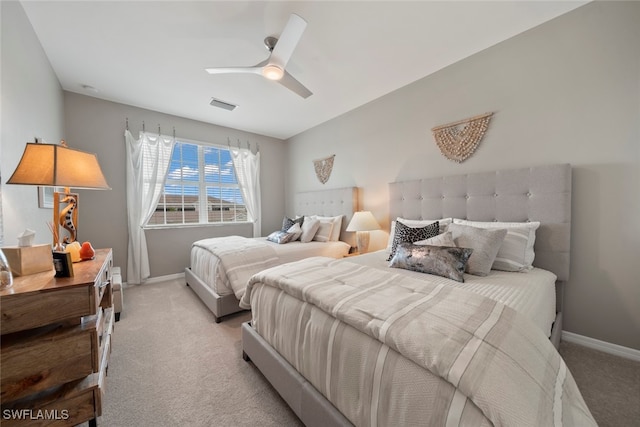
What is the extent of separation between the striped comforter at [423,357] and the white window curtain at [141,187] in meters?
3.31

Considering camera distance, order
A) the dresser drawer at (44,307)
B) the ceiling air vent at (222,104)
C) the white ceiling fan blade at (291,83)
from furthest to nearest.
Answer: the ceiling air vent at (222,104) < the white ceiling fan blade at (291,83) < the dresser drawer at (44,307)

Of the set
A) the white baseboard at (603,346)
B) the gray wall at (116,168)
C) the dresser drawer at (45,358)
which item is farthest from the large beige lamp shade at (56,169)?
the white baseboard at (603,346)

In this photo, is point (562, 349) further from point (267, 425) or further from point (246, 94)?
point (246, 94)

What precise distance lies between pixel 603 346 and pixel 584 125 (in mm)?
1756

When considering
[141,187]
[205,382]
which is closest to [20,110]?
[141,187]

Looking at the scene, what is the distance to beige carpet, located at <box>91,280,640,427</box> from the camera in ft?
4.38

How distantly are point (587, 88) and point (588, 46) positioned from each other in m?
0.32

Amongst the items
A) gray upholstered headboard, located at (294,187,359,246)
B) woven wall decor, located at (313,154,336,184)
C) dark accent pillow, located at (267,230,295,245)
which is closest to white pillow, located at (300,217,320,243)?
dark accent pillow, located at (267,230,295,245)

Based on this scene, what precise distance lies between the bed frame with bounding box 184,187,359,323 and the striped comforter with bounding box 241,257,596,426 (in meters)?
1.31

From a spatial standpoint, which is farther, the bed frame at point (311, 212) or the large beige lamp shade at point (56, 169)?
the bed frame at point (311, 212)

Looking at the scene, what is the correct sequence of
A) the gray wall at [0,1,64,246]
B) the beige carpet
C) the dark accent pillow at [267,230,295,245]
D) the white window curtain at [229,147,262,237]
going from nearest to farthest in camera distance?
the beige carpet → the gray wall at [0,1,64,246] → the dark accent pillow at [267,230,295,245] → the white window curtain at [229,147,262,237]

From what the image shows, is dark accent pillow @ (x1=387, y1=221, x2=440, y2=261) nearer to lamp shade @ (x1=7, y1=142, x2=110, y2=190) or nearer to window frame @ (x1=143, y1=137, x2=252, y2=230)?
lamp shade @ (x1=7, y1=142, x2=110, y2=190)

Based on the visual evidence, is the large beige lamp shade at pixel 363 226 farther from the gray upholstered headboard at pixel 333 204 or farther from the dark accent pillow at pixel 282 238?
the dark accent pillow at pixel 282 238

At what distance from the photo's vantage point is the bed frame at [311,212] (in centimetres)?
244
